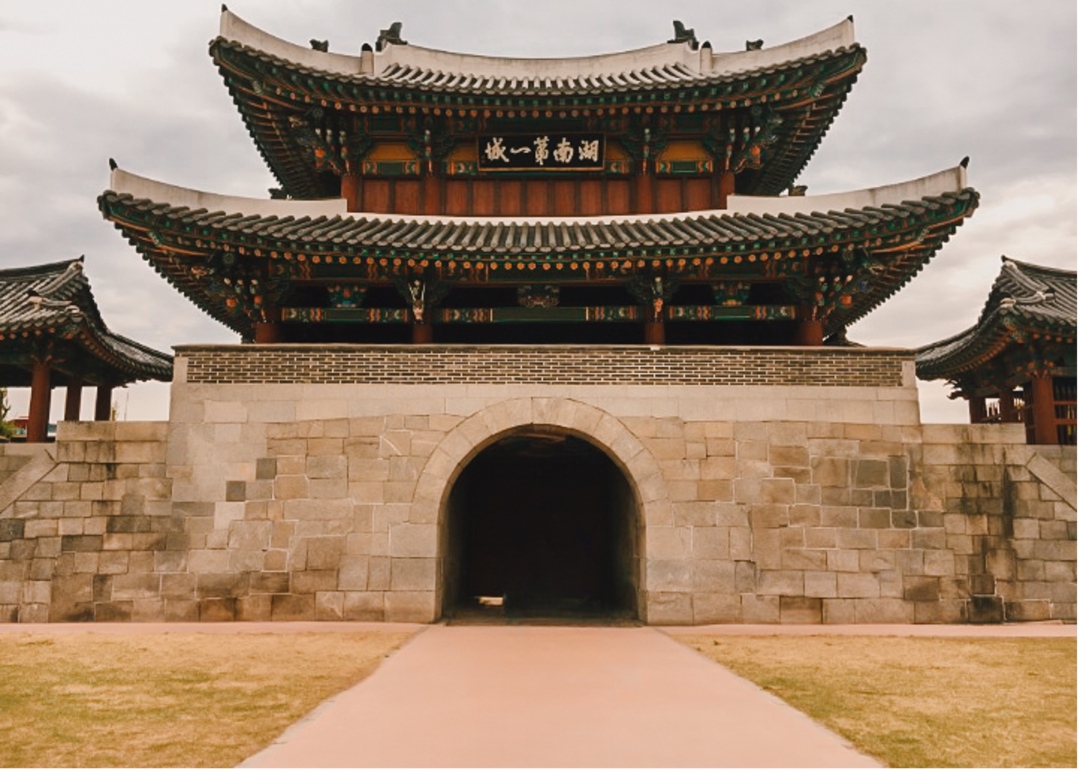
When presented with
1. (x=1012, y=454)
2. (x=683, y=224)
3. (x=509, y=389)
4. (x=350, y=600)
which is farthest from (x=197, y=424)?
(x=1012, y=454)

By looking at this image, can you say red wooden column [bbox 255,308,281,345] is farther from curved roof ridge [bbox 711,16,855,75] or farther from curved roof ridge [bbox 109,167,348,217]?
curved roof ridge [bbox 711,16,855,75]

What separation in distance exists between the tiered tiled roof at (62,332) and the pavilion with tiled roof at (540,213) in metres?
2.60

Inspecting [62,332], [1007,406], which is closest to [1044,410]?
[1007,406]

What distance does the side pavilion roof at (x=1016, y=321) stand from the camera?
1473cm

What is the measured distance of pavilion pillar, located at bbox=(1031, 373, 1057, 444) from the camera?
15438 millimetres

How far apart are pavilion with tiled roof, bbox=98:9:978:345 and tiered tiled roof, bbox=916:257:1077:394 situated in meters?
2.49

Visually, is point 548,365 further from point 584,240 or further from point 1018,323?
point 1018,323

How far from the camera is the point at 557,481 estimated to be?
57.0 ft

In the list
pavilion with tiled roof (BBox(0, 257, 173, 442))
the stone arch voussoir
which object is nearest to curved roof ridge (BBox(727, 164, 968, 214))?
the stone arch voussoir

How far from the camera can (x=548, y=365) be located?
42.2 ft

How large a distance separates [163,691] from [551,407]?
7.01 m

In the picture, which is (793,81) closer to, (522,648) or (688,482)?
(688,482)

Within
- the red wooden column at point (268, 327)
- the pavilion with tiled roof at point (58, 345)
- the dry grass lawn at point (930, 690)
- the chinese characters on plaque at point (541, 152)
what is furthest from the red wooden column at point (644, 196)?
the pavilion with tiled roof at point (58, 345)

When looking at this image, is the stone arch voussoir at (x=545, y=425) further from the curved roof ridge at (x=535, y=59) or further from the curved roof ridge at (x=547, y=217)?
the curved roof ridge at (x=535, y=59)
